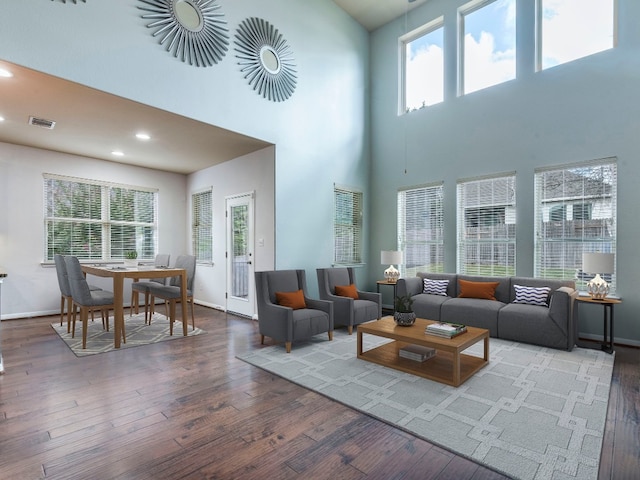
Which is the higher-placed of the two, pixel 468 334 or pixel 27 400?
pixel 468 334

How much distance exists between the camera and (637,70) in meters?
4.12

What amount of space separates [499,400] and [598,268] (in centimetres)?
238

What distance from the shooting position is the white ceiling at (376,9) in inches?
238

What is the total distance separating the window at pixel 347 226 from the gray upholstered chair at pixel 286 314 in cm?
186

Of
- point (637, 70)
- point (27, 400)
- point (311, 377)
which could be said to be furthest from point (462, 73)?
point (27, 400)

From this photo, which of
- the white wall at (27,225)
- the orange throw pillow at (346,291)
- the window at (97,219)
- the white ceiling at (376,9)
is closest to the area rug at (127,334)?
the white wall at (27,225)

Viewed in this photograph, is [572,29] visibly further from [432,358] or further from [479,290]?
[432,358]

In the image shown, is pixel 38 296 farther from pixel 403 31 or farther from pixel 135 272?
pixel 403 31

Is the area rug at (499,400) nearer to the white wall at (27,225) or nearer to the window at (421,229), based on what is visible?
the window at (421,229)

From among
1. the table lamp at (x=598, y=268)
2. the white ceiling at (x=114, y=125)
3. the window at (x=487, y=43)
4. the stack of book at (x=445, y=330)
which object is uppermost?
the window at (x=487, y=43)

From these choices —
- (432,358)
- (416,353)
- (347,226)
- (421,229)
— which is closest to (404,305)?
(416,353)

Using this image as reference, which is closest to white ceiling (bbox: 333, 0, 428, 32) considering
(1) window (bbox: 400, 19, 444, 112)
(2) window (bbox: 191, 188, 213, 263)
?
(1) window (bbox: 400, 19, 444, 112)

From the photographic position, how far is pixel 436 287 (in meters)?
5.29

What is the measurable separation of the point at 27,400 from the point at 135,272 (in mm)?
1743
